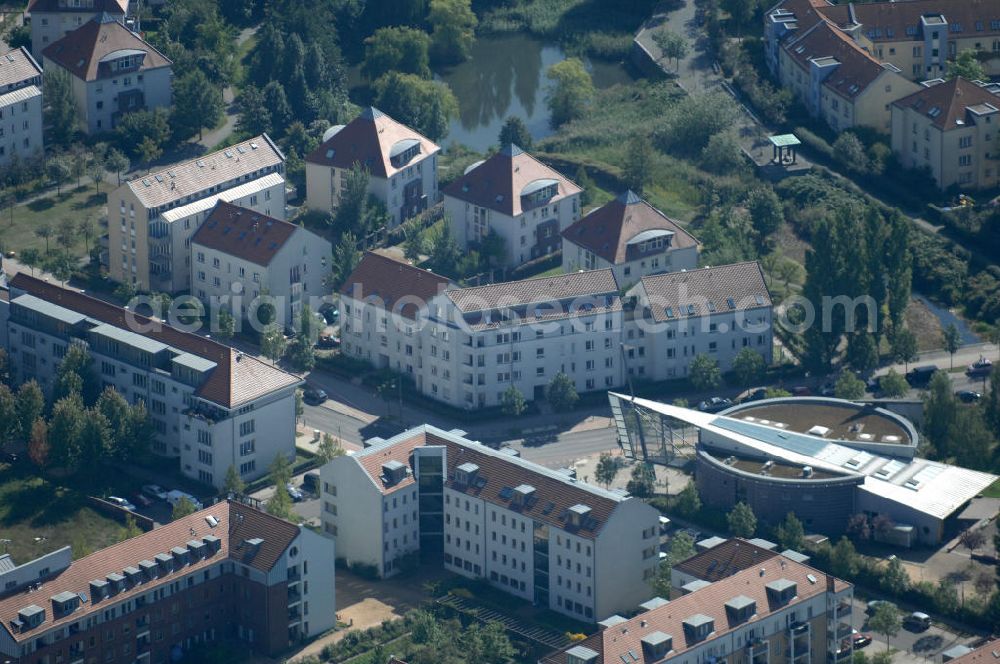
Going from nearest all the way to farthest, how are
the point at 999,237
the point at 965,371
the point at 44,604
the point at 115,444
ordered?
the point at 44,604 < the point at 115,444 < the point at 965,371 < the point at 999,237

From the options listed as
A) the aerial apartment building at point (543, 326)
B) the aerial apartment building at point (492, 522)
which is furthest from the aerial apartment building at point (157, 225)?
the aerial apartment building at point (492, 522)

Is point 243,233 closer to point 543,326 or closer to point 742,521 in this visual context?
point 543,326

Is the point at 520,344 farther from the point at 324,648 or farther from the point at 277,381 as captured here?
the point at 324,648

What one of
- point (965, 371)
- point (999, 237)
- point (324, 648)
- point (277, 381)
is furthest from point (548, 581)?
point (999, 237)

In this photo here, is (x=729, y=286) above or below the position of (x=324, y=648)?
above

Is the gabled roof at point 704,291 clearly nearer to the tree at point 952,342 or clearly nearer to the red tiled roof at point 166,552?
the tree at point 952,342

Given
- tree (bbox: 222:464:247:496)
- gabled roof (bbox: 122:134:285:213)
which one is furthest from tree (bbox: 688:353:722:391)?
gabled roof (bbox: 122:134:285:213)
